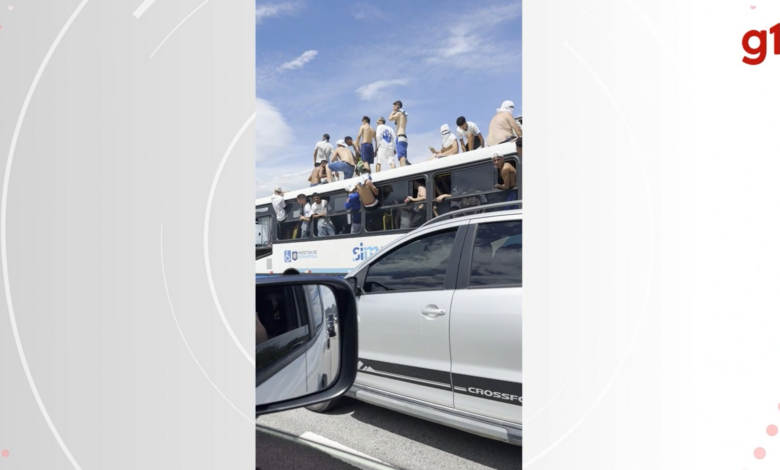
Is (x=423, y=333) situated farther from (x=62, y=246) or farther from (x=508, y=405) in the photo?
(x=62, y=246)

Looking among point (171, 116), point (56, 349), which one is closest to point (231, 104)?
point (171, 116)

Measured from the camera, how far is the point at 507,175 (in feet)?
23.0

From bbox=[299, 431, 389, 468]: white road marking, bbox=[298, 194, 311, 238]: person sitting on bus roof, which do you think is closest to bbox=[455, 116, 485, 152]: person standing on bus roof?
bbox=[298, 194, 311, 238]: person sitting on bus roof

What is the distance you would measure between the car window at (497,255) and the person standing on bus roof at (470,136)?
5034 mm

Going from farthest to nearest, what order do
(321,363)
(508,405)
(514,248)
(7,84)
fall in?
(514,248)
(508,405)
(321,363)
(7,84)

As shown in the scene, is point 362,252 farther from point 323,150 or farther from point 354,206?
point 323,150

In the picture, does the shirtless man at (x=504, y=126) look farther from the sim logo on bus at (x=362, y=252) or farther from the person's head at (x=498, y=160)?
the sim logo on bus at (x=362, y=252)

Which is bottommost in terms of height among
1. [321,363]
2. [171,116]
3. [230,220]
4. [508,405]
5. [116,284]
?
[508,405]

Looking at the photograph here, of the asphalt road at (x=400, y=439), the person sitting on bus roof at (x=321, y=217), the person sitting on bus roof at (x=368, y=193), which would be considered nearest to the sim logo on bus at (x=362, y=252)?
the person sitting on bus roof at (x=368, y=193)

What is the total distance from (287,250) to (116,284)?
1034cm

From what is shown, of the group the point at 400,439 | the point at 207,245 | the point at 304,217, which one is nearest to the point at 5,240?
the point at 207,245

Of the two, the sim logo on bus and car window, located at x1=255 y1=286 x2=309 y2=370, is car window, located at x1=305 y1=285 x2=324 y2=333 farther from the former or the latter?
the sim logo on bus

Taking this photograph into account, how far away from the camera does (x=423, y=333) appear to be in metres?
3.32

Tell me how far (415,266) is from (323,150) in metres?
7.71
